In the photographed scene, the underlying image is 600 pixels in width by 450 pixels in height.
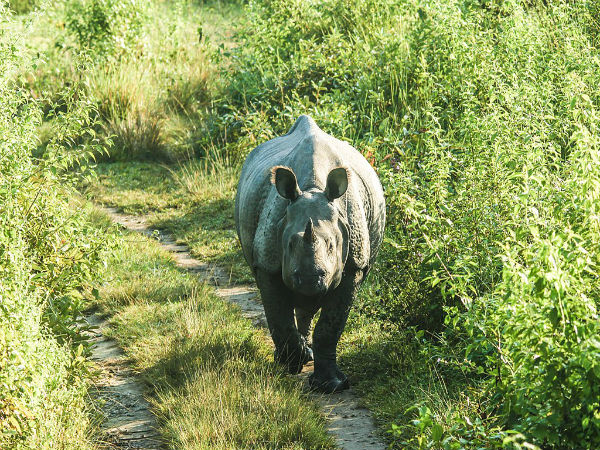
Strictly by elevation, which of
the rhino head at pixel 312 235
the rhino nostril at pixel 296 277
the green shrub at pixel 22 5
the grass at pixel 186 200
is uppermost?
the green shrub at pixel 22 5

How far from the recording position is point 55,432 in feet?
15.5

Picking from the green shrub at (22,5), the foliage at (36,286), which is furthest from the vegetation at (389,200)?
the green shrub at (22,5)

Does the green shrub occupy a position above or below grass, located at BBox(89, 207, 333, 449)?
above

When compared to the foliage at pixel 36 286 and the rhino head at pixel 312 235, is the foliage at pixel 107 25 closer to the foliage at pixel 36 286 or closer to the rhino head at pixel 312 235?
the foliage at pixel 36 286

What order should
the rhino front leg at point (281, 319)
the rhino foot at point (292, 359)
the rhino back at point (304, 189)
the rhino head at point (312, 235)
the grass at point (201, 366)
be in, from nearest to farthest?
the grass at point (201, 366)
the rhino head at point (312, 235)
the rhino back at point (304, 189)
the rhino front leg at point (281, 319)
the rhino foot at point (292, 359)

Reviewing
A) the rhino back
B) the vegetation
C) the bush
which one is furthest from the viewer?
the rhino back

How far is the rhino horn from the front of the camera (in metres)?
5.14

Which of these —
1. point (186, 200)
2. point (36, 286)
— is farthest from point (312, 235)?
point (186, 200)

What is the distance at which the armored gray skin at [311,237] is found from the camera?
5375mm

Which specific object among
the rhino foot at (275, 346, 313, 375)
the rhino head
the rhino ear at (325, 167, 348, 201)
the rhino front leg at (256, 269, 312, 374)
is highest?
the rhino ear at (325, 167, 348, 201)

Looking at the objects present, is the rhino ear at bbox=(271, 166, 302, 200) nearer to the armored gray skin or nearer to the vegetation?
the armored gray skin

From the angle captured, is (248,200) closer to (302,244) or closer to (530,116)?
(302,244)

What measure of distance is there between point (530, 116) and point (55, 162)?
3.48 meters

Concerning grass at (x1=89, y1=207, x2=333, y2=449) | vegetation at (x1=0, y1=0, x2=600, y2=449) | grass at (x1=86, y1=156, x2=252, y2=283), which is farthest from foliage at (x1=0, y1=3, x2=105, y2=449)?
grass at (x1=86, y1=156, x2=252, y2=283)
